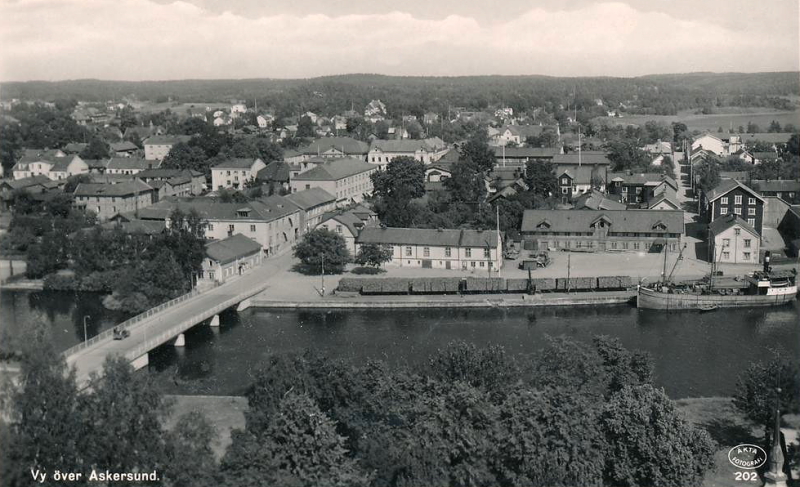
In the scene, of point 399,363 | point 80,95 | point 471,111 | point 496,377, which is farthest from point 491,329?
point 80,95

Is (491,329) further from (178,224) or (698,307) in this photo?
(178,224)

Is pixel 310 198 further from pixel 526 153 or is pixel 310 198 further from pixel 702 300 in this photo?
pixel 526 153

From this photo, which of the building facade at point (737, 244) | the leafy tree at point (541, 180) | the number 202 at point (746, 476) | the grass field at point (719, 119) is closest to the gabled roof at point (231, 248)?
the leafy tree at point (541, 180)

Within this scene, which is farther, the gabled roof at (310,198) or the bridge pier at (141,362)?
the gabled roof at (310,198)

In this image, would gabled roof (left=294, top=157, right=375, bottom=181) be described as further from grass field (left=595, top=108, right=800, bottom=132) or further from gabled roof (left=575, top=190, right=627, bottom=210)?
grass field (left=595, top=108, right=800, bottom=132)

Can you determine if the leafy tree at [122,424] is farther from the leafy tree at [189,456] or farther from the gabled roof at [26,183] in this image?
the gabled roof at [26,183]
